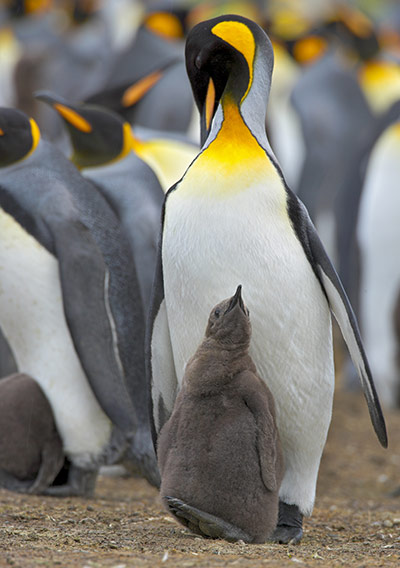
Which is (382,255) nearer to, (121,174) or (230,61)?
(121,174)

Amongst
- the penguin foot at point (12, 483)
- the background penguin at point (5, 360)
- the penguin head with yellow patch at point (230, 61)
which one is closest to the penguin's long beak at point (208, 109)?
the penguin head with yellow patch at point (230, 61)

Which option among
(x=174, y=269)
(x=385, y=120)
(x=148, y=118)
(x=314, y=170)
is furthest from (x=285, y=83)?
(x=174, y=269)

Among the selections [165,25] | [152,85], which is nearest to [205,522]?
[152,85]

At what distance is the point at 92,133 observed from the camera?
5328 mm

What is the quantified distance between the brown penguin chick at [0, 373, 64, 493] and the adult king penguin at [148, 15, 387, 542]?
90cm

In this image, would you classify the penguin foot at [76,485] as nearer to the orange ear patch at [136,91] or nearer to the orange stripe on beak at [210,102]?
the orange stripe on beak at [210,102]

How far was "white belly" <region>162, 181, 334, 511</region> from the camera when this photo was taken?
3.45 metres

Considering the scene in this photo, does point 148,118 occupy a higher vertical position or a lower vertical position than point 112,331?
lower

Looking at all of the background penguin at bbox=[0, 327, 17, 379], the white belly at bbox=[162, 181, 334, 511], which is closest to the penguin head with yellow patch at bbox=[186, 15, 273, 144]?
the white belly at bbox=[162, 181, 334, 511]

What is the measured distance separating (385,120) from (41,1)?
1172 centimetres

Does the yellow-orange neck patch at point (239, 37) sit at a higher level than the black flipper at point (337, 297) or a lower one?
higher

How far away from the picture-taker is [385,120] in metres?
7.18

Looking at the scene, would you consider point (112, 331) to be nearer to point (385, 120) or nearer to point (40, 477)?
point (40, 477)

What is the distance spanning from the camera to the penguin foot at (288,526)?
3.46 metres
